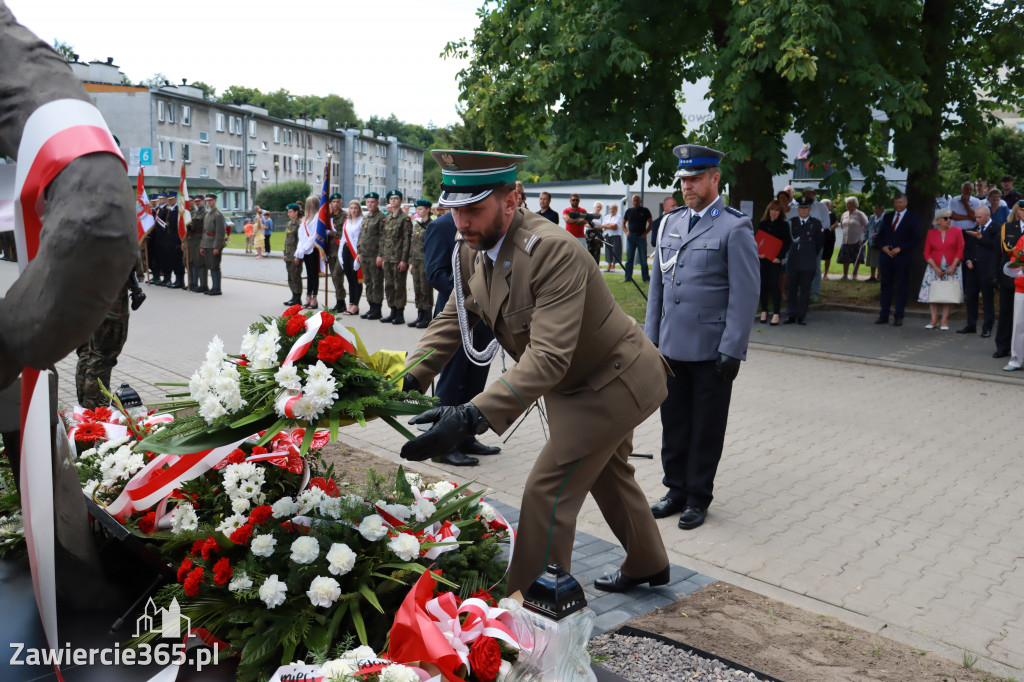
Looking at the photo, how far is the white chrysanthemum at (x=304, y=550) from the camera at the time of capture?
2.75 metres

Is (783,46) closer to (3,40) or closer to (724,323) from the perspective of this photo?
(724,323)

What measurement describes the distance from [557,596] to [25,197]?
166 centimetres

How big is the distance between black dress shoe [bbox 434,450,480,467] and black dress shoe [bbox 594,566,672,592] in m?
2.53

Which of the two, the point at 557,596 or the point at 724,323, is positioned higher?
the point at 724,323

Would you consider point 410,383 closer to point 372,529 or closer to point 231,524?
point 372,529

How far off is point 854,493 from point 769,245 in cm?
883

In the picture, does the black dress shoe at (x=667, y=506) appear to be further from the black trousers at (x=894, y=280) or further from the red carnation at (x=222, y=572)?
the black trousers at (x=894, y=280)

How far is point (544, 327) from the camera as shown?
331cm

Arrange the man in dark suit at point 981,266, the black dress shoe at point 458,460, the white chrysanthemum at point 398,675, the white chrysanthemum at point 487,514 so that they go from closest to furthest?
the white chrysanthemum at point 398,675 < the white chrysanthemum at point 487,514 < the black dress shoe at point 458,460 < the man in dark suit at point 981,266

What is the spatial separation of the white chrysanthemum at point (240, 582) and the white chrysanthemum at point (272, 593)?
8 centimetres

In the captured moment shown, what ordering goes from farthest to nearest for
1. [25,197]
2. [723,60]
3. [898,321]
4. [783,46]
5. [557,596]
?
[898,321]
[723,60]
[783,46]
[557,596]
[25,197]

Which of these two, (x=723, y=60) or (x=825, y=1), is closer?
(x=825, y=1)

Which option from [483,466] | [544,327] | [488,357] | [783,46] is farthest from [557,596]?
[783,46]

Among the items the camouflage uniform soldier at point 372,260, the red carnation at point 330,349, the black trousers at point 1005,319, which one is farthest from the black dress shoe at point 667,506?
the camouflage uniform soldier at point 372,260
